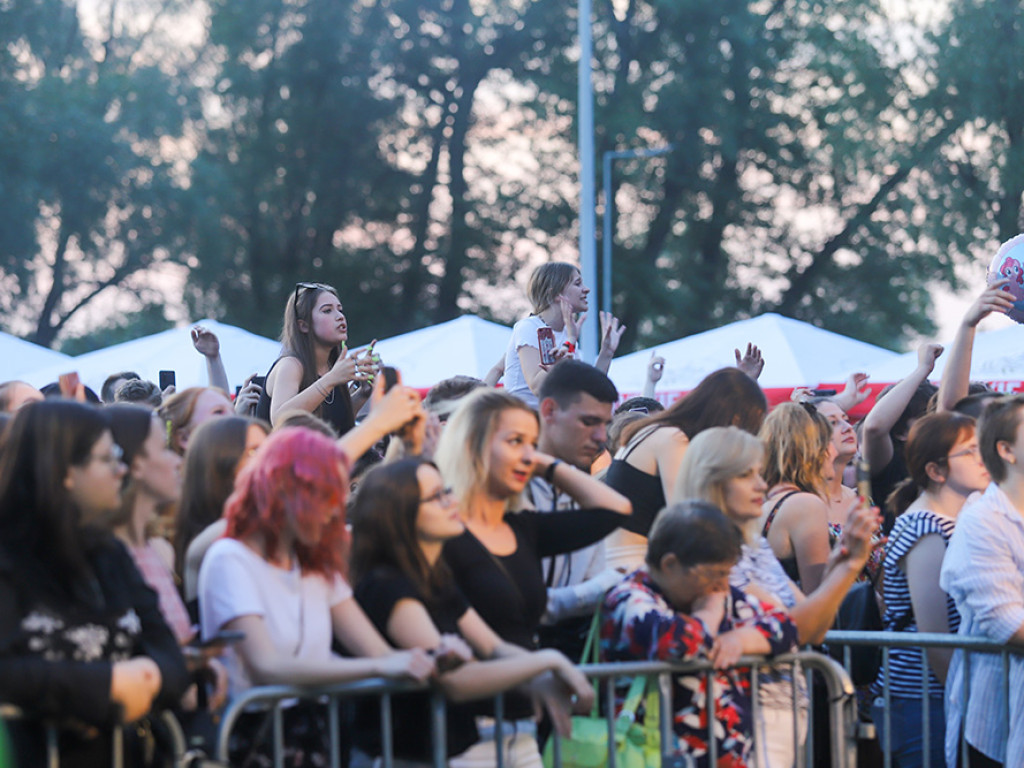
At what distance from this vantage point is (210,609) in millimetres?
3463

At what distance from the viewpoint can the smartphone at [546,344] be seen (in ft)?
21.1

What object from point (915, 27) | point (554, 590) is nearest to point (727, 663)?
point (554, 590)

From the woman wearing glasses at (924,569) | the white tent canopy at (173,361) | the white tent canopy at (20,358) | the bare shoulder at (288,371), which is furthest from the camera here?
the white tent canopy at (20,358)

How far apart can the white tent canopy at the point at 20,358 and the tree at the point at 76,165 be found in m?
12.8

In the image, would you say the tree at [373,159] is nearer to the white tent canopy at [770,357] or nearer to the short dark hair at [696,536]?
the white tent canopy at [770,357]

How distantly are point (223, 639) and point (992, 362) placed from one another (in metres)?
8.06

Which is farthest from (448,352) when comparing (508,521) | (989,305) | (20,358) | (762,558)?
(508,521)

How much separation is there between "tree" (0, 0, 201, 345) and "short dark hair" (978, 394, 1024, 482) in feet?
72.7

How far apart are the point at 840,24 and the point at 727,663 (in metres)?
24.7

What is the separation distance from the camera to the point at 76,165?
2528 centimetres

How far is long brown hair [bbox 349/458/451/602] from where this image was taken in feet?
12.0

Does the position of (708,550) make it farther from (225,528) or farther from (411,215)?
(411,215)

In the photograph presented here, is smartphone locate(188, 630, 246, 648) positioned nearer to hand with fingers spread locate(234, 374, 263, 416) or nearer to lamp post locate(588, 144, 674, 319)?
hand with fingers spread locate(234, 374, 263, 416)

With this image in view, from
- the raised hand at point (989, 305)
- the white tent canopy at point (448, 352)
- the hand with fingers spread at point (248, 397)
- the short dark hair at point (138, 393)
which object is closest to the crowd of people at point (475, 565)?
the hand with fingers spread at point (248, 397)
